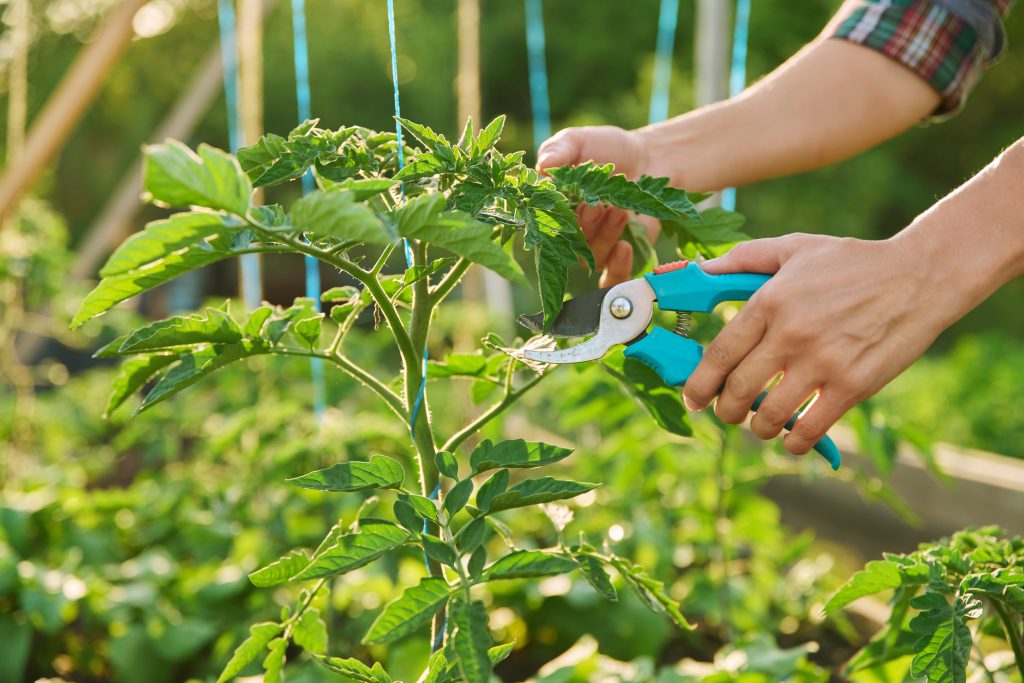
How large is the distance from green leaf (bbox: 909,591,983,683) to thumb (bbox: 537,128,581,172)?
585mm

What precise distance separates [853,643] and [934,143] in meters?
10.2

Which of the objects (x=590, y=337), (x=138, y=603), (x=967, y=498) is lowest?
(x=967, y=498)

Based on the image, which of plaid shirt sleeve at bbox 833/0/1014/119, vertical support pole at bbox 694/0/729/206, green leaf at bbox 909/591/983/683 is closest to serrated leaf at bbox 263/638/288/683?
green leaf at bbox 909/591/983/683

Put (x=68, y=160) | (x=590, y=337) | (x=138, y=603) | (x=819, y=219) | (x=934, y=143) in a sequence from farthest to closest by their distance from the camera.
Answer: (x=68, y=160) < (x=934, y=143) < (x=819, y=219) < (x=138, y=603) < (x=590, y=337)

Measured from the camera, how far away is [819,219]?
30.2 feet

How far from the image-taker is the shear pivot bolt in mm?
934

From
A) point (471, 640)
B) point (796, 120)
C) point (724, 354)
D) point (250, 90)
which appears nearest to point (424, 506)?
point (471, 640)

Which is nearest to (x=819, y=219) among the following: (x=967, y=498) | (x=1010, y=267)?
(x=967, y=498)

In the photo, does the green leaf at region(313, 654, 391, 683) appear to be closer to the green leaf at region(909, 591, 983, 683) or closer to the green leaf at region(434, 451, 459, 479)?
the green leaf at region(434, 451, 459, 479)

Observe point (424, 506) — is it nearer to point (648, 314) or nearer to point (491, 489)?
point (491, 489)

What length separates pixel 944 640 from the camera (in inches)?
32.8

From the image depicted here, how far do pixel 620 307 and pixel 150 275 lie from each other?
0.44 meters

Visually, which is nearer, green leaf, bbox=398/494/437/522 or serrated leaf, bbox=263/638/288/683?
green leaf, bbox=398/494/437/522

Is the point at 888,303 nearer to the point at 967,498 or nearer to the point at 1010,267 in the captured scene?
the point at 1010,267
